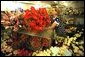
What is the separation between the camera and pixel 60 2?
5.58 feet

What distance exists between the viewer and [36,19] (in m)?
1.68

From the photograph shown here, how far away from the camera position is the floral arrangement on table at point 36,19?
66.2 inches

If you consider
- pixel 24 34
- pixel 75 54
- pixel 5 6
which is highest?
pixel 5 6

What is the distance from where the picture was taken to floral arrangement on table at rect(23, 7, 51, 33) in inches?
66.2

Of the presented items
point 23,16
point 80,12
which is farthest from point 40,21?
point 80,12

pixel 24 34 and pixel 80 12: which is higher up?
pixel 80 12

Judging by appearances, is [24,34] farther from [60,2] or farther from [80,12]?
[80,12]

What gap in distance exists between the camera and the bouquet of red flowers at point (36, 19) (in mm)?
1681

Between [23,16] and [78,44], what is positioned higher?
[23,16]

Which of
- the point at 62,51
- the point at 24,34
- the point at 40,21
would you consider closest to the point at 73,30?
the point at 62,51

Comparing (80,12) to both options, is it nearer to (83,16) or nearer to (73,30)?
(83,16)

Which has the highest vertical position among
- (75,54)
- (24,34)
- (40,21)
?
(40,21)

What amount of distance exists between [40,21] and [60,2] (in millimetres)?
272

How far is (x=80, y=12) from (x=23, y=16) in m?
0.56
